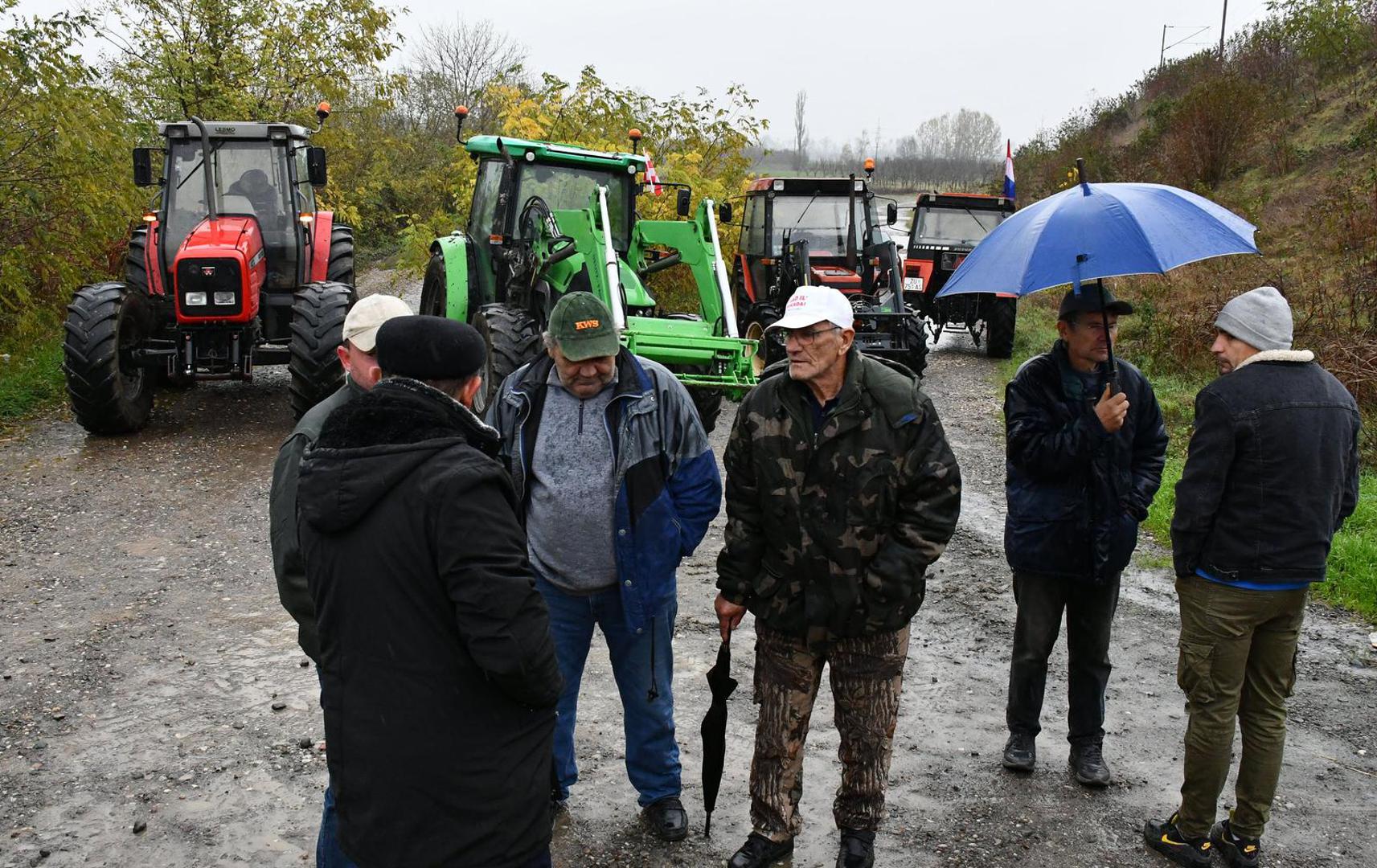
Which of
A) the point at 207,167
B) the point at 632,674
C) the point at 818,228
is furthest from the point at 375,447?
the point at 818,228

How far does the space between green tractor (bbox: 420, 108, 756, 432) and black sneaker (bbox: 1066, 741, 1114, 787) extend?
4606 millimetres

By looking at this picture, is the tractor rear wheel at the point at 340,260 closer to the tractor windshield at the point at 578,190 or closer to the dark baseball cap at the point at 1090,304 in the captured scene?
the tractor windshield at the point at 578,190

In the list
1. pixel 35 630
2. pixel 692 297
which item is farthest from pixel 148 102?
pixel 35 630

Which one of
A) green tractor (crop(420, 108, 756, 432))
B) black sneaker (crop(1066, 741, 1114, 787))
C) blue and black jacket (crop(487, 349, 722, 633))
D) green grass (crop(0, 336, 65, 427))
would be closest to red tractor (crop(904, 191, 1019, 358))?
green tractor (crop(420, 108, 756, 432))

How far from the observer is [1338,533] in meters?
6.81

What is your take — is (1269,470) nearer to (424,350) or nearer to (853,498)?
(853,498)

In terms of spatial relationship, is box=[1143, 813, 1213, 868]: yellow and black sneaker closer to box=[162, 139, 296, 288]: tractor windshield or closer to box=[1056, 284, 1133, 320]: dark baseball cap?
box=[1056, 284, 1133, 320]: dark baseball cap

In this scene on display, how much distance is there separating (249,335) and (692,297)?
6.21 meters

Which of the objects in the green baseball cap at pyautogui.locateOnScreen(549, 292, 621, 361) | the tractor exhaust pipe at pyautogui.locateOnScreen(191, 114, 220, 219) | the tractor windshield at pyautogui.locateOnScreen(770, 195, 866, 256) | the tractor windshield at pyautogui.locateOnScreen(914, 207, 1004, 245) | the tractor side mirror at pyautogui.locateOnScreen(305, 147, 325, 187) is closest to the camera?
the green baseball cap at pyautogui.locateOnScreen(549, 292, 621, 361)

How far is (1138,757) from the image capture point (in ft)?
14.1

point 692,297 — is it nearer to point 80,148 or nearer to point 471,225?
point 471,225

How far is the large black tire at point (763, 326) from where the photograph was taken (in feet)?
39.9

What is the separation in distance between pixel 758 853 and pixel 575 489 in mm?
1259

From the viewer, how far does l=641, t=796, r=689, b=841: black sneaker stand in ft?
12.2
